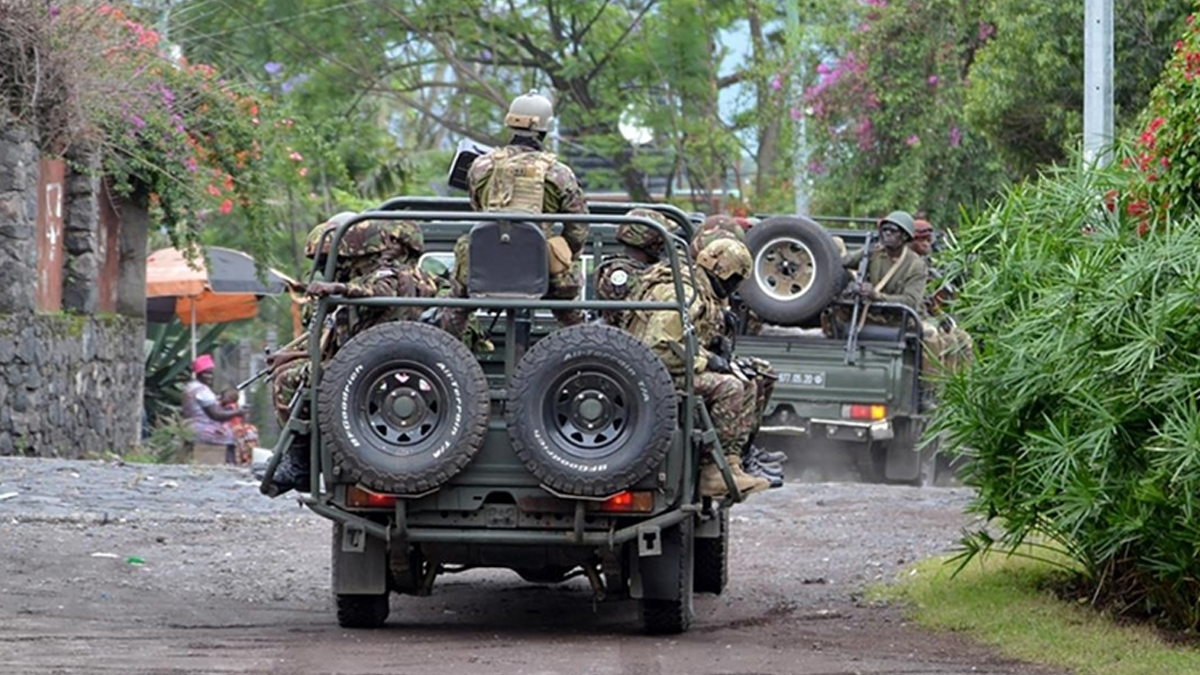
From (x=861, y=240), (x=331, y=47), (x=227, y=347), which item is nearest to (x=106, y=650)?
(x=861, y=240)

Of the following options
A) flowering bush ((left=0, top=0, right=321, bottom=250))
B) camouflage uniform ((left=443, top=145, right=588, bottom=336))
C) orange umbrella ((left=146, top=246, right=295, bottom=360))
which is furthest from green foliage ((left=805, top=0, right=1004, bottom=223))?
camouflage uniform ((left=443, top=145, right=588, bottom=336))

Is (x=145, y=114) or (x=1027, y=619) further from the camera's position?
(x=145, y=114)

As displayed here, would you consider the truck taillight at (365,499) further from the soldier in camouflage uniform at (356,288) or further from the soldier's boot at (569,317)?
the soldier's boot at (569,317)

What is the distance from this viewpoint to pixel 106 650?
8.74 m

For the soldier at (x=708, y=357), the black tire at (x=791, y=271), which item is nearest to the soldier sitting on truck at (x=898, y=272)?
the black tire at (x=791, y=271)

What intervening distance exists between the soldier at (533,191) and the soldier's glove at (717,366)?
1.92ft

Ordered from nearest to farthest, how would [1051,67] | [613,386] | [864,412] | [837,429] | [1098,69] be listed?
[613,386] < [1098,69] < [864,412] < [837,429] < [1051,67]

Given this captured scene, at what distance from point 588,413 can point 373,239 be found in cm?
135

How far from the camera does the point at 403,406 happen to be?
9.09 m

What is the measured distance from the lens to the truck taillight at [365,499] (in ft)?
30.3

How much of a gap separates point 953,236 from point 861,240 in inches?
330

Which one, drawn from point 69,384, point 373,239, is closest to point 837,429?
point 69,384

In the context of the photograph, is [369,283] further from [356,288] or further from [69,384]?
[69,384]

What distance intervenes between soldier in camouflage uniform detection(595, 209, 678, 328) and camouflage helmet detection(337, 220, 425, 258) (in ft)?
2.80
